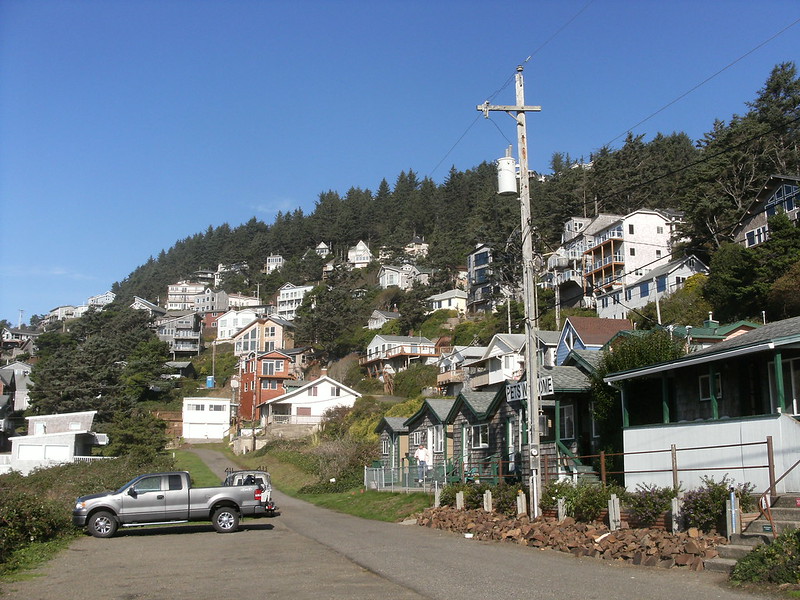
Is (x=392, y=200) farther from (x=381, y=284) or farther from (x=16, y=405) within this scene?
(x=16, y=405)

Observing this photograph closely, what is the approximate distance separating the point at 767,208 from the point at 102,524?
2057 inches

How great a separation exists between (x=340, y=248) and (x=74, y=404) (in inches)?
3862

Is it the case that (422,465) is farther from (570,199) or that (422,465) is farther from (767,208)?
(570,199)

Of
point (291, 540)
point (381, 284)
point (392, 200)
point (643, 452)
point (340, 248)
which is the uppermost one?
point (392, 200)

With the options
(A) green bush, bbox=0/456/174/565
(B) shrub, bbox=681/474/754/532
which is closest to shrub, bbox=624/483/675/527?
(B) shrub, bbox=681/474/754/532

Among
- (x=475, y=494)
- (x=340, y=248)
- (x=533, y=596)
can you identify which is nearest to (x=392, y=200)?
(x=340, y=248)

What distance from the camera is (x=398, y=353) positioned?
8338cm

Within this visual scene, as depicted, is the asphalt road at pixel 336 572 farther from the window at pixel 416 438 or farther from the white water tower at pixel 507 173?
the window at pixel 416 438

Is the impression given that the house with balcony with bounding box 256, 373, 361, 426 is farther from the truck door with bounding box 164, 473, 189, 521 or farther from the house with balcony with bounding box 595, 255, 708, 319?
the truck door with bounding box 164, 473, 189, 521

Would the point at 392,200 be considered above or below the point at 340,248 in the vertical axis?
above

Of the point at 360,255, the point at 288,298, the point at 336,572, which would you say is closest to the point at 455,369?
the point at 336,572

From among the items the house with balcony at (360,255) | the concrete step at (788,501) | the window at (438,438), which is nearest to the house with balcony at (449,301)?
the house with balcony at (360,255)

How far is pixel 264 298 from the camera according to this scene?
6575 inches

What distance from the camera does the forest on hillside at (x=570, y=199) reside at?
6556 centimetres
